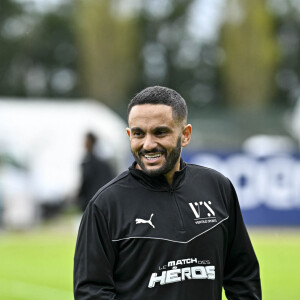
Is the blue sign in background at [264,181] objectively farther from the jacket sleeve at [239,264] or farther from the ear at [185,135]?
the ear at [185,135]

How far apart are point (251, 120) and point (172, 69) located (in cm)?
2045

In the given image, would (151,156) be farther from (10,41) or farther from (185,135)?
(10,41)

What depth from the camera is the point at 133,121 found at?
3738mm

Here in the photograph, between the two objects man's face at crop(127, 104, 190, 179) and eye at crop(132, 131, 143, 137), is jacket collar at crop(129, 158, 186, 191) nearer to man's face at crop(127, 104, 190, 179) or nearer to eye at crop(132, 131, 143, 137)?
man's face at crop(127, 104, 190, 179)

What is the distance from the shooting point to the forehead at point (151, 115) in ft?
12.2

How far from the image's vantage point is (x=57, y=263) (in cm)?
1373

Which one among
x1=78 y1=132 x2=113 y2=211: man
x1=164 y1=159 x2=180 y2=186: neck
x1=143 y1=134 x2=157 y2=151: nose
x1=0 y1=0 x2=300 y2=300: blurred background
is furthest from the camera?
x1=0 y1=0 x2=300 y2=300: blurred background

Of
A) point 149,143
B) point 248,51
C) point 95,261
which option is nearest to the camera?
point 95,261

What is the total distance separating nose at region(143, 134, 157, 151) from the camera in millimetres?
3697

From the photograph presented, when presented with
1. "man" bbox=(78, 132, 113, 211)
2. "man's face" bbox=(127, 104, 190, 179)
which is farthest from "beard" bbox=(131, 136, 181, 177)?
"man" bbox=(78, 132, 113, 211)

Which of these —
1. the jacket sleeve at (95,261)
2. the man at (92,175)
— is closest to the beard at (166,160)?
the jacket sleeve at (95,261)

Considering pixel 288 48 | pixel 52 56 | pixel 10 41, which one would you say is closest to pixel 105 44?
pixel 10 41

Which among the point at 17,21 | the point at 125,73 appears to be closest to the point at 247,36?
the point at 125,73

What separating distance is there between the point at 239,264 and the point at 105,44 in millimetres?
33279
